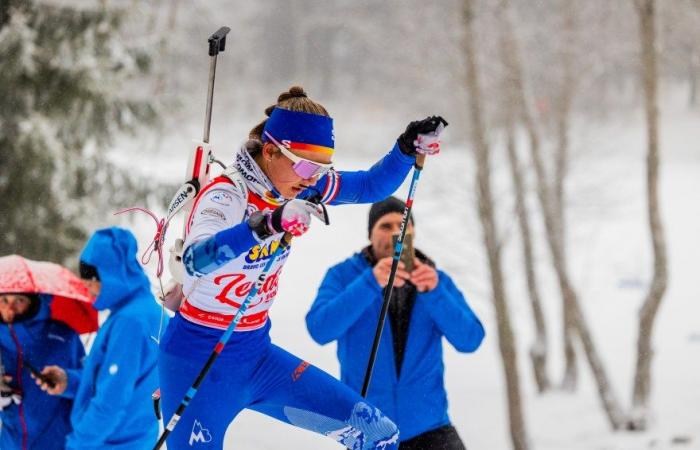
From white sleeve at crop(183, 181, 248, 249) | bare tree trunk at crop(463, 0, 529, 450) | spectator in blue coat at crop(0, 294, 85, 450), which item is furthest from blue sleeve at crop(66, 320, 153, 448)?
bare tree trunk at crop(463, 0, 529, 450)

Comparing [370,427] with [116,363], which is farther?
[116,363]

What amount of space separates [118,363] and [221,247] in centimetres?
129

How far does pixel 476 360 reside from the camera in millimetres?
16172

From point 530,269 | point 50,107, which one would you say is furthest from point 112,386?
point 530,269

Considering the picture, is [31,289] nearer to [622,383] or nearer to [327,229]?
[622,383]

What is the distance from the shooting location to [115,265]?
3688mm

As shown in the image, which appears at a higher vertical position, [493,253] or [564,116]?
[564,116]

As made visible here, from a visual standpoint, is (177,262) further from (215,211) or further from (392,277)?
(392,277)

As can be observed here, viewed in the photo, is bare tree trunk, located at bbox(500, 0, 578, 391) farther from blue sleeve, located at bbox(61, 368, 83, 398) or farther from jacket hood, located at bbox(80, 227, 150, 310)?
blue sleeve, located at bbox(61, 368, 83, 398)

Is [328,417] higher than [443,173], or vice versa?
[443,173]

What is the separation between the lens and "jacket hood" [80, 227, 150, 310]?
3.63 meters

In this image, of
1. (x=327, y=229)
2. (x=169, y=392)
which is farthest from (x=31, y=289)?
(x=327, y=229)

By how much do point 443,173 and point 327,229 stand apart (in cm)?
833

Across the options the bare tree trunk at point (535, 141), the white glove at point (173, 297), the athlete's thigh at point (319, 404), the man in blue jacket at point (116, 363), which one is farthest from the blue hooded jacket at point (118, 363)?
the bare tree trunk at point (535, 141)
